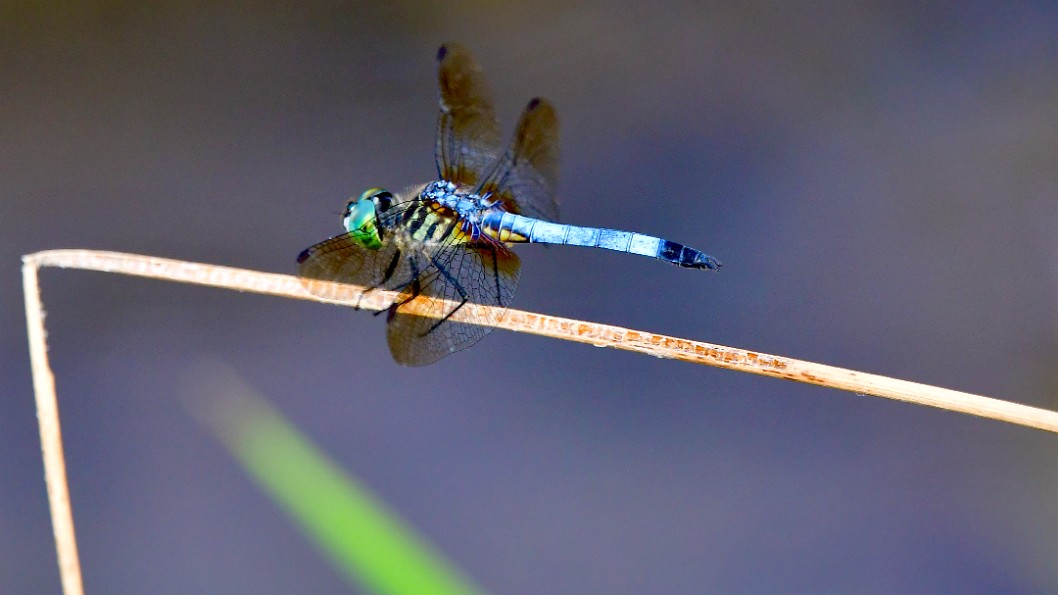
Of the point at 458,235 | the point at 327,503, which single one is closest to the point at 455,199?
the point at 458,235

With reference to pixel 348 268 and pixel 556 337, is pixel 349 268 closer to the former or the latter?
pixel 348 268

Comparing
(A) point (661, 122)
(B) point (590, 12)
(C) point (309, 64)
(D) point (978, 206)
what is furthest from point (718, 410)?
(C) point (309, 64)

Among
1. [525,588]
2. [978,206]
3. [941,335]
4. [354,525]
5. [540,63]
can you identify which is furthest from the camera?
[540,63]

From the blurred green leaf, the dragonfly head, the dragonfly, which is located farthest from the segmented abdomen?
the blurred green leaf

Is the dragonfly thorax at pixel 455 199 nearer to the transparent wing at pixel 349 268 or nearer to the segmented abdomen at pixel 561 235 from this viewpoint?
the segmented abdomen at pixel 561 235

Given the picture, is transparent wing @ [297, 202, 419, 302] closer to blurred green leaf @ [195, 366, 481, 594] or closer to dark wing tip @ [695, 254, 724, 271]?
dark wing tip @ [695, 254, 724, 271]

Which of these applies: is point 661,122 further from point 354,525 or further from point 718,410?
point 354,525

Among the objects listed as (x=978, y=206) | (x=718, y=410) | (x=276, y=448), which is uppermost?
(x=978, y=206)
